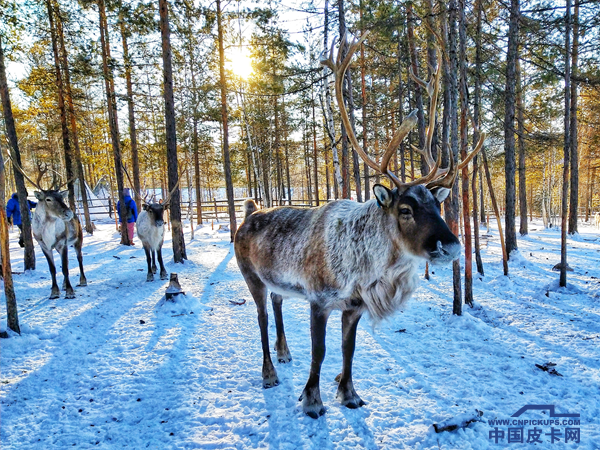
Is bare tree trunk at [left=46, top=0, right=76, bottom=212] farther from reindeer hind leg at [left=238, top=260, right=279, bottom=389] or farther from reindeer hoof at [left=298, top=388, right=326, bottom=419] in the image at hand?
reindeer hoof at [left=298, top=388, right=326, bottom=419]

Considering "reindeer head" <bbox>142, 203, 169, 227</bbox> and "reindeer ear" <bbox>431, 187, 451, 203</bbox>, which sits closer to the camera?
"reindeer ear" <bbox>431, 187, 451, 203</bbox>

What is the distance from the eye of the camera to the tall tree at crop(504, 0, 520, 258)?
9.23 metres

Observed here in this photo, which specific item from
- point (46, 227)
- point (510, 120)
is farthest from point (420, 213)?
point (510, 120)

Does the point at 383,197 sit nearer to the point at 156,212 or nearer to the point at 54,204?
the point at 54,204

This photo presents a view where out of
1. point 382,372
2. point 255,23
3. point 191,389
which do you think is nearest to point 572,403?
point 382,372

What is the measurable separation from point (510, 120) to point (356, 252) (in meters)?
10.6

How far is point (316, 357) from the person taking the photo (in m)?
3.13

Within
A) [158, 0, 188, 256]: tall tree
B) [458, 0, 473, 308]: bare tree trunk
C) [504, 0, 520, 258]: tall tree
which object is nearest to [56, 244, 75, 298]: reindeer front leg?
[158, 0, 188, 256]: tall tree

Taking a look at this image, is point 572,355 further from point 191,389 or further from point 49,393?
point 49,393

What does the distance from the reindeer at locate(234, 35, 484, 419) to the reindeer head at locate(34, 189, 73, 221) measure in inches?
221

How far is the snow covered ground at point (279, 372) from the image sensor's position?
2795mm

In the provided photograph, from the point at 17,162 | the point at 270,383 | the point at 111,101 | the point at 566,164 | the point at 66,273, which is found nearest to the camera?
the point at 270,383

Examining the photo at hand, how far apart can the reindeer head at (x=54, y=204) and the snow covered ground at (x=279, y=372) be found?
178cm

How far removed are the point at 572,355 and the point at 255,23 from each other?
13396mm
